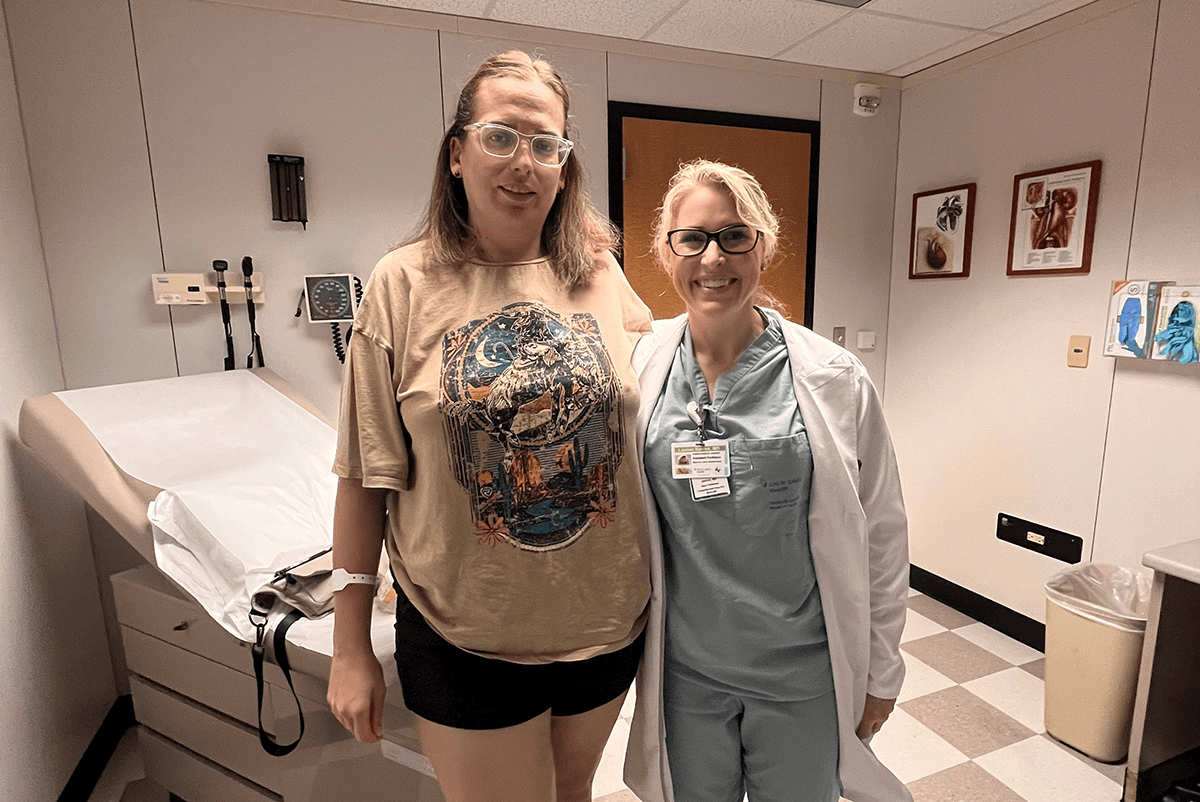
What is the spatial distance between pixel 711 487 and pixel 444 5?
2102 mm

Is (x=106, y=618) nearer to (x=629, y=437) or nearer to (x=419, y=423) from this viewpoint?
(x=419, y=423)

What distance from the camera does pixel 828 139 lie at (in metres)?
3.21

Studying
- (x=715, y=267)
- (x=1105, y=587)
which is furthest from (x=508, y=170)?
(x=1105, y=587)

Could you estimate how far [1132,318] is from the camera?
2.37 meters

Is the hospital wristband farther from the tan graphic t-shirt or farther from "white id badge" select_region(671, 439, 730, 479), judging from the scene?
"white id badge" select_region(671, 439, 730, 479)

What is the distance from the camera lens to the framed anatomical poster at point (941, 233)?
9.77 feet

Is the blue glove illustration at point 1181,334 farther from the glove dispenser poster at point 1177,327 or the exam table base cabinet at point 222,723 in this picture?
the exam table base cabinet at point 222,723

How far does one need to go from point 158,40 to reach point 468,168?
183cm

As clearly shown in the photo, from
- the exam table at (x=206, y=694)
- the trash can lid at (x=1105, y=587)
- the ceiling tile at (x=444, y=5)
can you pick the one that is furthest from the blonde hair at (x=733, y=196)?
the trash can lid at (x=1105, y=587)

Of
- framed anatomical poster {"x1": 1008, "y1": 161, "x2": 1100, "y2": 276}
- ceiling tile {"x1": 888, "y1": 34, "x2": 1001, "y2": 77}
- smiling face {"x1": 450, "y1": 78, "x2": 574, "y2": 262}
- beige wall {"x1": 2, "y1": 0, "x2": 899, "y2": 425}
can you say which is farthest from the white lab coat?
ceiling tile {"x1": 888, "y1": 34, "x2": 1001, "y2": 77}

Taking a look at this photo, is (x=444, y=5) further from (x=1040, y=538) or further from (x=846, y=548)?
(x=1040, y=538)

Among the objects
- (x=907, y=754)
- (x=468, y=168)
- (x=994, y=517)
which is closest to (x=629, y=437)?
(x=468, y=168)

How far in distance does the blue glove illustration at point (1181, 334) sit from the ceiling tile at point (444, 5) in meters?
2.56

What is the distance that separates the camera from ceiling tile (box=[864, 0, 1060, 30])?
2373 millimetres
